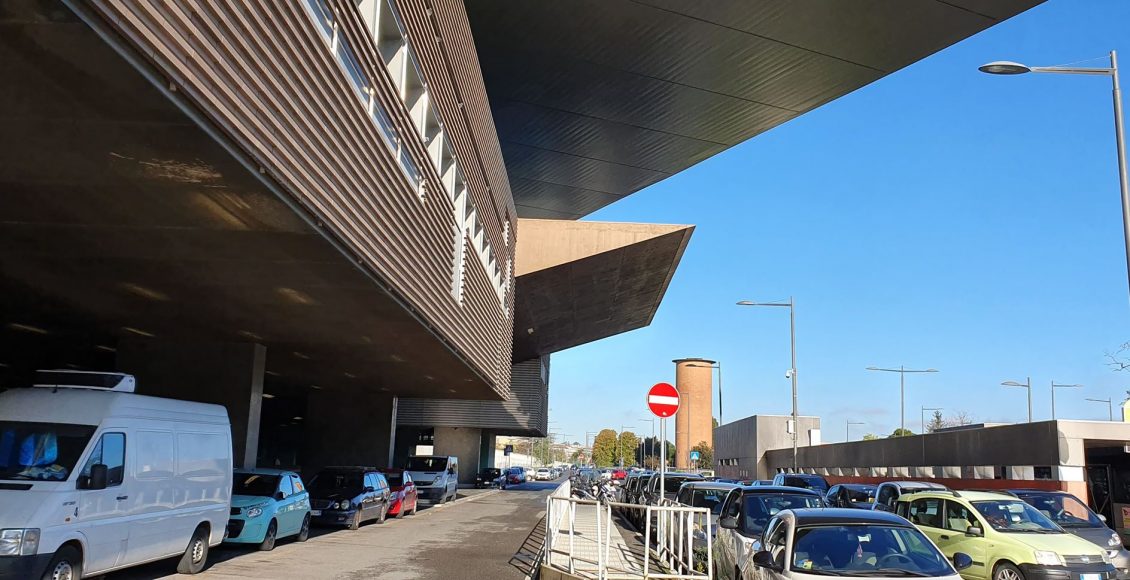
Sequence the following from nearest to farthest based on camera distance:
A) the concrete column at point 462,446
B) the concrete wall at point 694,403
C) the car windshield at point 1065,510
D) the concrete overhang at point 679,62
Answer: the car windshield at point 1065,510 < the concrete overhang at point 679,62 < the concrete column at point 462,446 < the concrete wall at point 694,403

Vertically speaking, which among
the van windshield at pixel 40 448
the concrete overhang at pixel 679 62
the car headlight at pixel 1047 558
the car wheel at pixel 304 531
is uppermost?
the concrete overhang at pixel 679 62

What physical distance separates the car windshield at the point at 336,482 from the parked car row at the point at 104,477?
8361 mm

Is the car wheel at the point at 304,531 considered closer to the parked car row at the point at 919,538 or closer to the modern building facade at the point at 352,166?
the modern building facade at the point at 352,166

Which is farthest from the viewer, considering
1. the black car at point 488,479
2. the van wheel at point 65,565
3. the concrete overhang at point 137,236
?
the black car at point 488,479

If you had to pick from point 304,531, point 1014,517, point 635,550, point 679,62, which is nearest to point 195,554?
point 304,531

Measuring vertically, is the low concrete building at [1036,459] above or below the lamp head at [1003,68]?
below

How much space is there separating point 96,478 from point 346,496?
12.1 metres

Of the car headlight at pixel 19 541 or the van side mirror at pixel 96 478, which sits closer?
the car headlight at pixel 19 541

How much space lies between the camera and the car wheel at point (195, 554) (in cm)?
1281

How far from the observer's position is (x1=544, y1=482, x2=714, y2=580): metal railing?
11.1 m

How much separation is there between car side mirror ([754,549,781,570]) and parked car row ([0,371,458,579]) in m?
7.28

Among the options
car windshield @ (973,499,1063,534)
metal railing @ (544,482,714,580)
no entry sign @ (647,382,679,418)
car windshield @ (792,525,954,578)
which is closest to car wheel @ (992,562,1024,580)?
car windshield @ (973,499,1063,534)

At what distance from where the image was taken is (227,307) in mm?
16203

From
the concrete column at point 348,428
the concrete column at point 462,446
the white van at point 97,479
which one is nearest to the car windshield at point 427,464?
the concrete column at point 348,428
